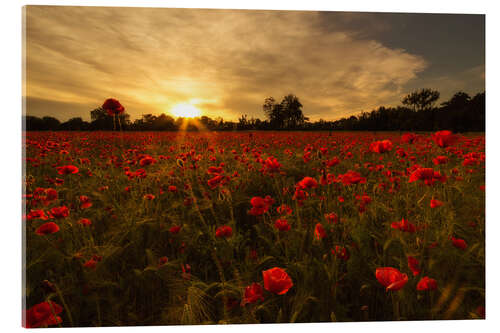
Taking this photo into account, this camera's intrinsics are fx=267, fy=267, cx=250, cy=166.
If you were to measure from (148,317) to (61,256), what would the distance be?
625 mm

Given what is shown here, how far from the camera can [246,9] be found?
1.99 m

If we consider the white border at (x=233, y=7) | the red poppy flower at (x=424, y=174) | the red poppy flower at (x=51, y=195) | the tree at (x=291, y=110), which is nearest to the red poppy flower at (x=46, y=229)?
the red poppy flower at (x=51, y=195)

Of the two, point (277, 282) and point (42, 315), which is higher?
point (277, 282)

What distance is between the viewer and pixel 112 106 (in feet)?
6.14

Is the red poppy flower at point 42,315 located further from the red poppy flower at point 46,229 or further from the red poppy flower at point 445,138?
the red poppy flower at point 445,138

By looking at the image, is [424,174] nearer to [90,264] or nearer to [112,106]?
[90,264]

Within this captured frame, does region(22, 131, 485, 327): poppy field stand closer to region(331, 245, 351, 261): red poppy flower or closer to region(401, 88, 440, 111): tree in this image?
region(331, 245, 351, 261): red poppy flower

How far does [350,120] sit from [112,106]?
1.83 metres

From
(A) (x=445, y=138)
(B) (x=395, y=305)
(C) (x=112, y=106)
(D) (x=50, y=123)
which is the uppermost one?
(C) (x=112, y=106)

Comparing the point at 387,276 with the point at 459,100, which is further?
the point at 459,100

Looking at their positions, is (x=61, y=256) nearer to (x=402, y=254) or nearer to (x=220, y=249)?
(x=220, y=249)

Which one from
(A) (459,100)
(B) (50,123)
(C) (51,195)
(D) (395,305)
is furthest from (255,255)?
(A) (459,100)

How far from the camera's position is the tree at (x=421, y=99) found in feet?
6.69
